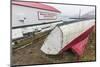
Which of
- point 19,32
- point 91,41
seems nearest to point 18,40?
point 19,32

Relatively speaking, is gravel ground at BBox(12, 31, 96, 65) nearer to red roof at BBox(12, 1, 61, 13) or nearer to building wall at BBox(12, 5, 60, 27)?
building wall at BBox(12, 5, 60, 27)

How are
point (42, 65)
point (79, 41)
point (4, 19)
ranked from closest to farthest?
point (4, 19) < point (42, 65) < point (79, 41)

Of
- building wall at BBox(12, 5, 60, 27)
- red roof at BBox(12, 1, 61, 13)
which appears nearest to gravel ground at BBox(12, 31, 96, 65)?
building wall at BBox(12, 5, 60, 27)

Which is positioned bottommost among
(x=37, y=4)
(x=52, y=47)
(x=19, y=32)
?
(x=52, y=47)

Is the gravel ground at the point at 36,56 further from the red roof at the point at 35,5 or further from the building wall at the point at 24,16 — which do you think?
the red roof at the point at 35,5

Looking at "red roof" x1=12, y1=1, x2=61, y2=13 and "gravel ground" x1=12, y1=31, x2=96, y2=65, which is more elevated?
"red roof" x1=12, y1=1, x2=61, y2=13

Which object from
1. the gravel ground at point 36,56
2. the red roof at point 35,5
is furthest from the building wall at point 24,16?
the gravel ground at point 36,56

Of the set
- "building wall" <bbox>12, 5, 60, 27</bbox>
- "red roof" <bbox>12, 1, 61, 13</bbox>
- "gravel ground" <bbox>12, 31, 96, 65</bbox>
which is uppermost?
"red roof" <bbox>12, 1, 61, 13</bbox>

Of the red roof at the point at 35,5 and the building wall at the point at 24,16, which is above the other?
the red roof at the point at 35,5

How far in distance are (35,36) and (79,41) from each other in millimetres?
576

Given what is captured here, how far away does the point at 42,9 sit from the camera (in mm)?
2314

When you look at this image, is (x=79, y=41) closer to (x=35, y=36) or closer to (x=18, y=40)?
(x=35, y=36)

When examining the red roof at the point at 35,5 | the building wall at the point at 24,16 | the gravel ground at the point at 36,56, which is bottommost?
the gravel ground at the point at 36,56

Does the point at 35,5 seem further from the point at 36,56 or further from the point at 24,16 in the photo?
the point at 36,56
